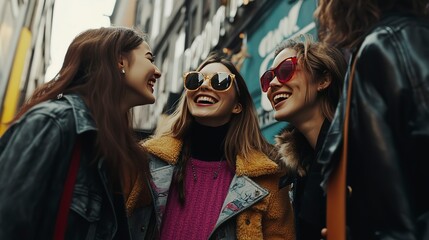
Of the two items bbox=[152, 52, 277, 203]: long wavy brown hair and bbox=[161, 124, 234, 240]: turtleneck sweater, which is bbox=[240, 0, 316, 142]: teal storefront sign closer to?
bbox=[152, 52, 277, 203]: long wavy brown hair

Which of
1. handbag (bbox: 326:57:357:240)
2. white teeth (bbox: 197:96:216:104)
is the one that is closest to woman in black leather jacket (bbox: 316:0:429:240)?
handbag (bbox: 326:57:357:240)

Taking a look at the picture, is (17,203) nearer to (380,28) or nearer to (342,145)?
(342,145)

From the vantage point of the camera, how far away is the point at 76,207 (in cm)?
184

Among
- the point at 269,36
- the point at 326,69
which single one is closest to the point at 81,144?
the point at 326,69

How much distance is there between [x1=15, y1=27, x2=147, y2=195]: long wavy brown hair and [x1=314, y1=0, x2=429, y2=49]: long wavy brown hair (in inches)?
40.8

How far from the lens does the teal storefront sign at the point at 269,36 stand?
258 inches

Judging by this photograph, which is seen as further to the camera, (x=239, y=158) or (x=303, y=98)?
(x=239, y=158)

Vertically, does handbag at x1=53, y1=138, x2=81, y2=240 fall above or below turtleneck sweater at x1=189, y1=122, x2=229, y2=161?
above

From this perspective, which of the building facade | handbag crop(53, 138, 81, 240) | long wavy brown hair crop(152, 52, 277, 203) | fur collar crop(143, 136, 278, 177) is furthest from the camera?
the building facade

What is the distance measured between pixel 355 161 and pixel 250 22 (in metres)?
7.81

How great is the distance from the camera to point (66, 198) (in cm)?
176

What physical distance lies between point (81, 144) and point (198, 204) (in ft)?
3.49

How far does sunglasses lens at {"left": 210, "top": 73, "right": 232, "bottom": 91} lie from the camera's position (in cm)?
305

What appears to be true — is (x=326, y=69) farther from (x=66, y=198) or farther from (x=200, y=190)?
(x=66, y=198)
